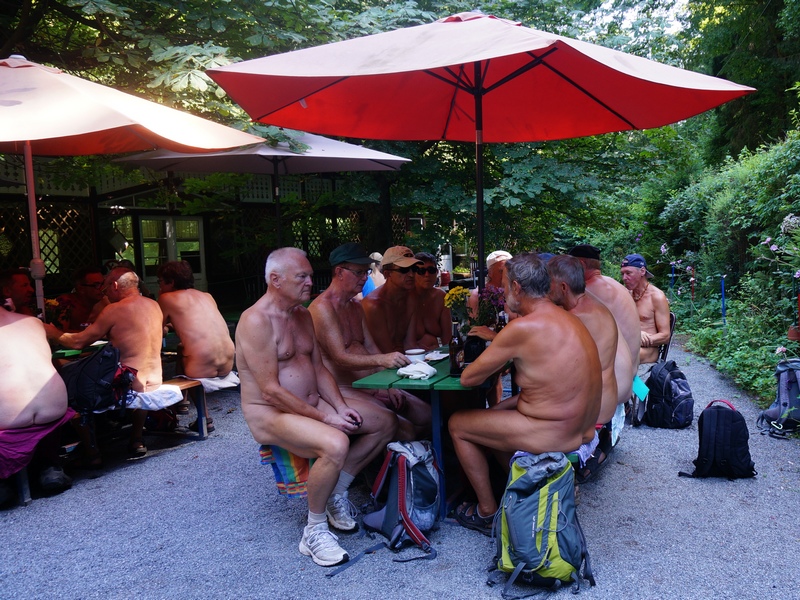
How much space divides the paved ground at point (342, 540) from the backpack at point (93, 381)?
0.55 m

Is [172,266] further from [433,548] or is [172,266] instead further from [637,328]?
[637,328]

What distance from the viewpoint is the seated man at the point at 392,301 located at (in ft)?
14.6

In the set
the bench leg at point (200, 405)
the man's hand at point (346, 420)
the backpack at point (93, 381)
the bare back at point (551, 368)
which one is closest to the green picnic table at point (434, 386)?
the man's hand at point (346, 420)

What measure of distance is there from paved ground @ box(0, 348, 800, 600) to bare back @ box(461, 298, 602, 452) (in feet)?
2.28

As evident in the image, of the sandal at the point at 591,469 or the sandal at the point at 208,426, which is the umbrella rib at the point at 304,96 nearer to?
the sandal at the point at 208,426

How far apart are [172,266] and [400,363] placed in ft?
8.73

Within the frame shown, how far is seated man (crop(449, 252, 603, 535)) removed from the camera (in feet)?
9.45

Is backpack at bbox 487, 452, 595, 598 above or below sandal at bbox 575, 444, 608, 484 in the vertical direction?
above

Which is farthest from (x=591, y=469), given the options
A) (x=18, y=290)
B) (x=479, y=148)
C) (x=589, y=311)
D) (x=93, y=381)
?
(x=18, y=290)

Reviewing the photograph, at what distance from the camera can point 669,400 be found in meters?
5.01

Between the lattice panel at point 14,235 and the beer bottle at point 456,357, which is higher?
the lattice panel at point 14,235

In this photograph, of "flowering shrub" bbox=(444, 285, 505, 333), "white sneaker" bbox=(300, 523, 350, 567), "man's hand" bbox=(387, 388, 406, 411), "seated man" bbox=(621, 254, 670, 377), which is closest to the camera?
"white sneaker" bbox=(300, 523, 350, 567)

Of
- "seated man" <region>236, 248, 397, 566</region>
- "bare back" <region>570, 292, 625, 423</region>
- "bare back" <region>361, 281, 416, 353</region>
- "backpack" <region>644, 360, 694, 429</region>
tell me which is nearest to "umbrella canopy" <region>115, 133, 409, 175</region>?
"bare back" <region>361, 281, 416, 353</region>

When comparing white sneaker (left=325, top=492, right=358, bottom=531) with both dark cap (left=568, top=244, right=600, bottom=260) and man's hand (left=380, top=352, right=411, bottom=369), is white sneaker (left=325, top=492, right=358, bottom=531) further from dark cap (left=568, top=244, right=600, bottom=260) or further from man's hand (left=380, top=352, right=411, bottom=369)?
dark cap (left=568, top=244, right=600, bottom=260)
